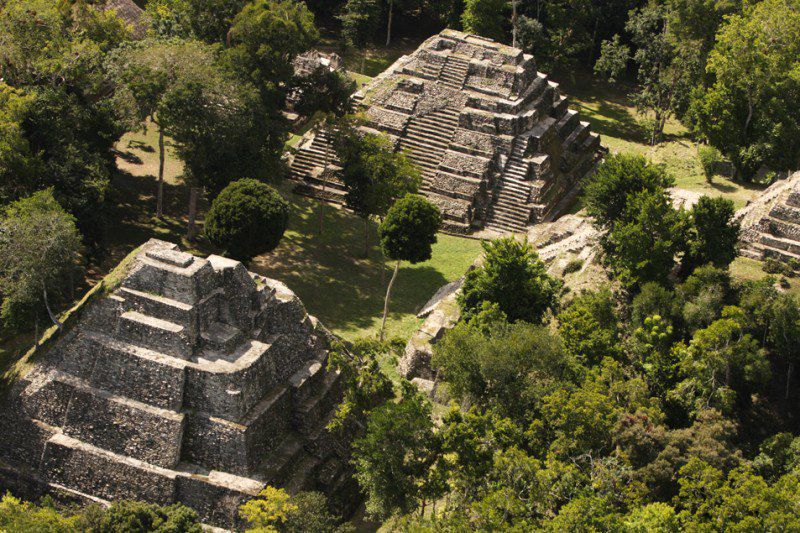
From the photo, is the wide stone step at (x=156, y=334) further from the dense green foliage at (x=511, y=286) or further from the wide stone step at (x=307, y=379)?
the dense green foliage at (x=511, y=286)

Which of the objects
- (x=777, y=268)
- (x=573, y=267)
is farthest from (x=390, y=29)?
(x=777, y=268)

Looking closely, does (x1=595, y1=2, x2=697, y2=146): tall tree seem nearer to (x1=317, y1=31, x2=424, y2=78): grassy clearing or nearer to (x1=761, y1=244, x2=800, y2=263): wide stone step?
(x1=317, y1=31, x2=424, y2=78): grassy clearing

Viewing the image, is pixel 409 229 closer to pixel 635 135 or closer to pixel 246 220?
pixel 246 220

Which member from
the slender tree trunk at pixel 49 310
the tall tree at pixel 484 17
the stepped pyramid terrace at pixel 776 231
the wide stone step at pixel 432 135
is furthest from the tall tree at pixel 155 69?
the tall tree at pixel 484 17

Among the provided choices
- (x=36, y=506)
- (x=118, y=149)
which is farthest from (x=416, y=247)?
(x=118, y=149)

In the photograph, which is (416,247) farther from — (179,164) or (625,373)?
(179,164)
